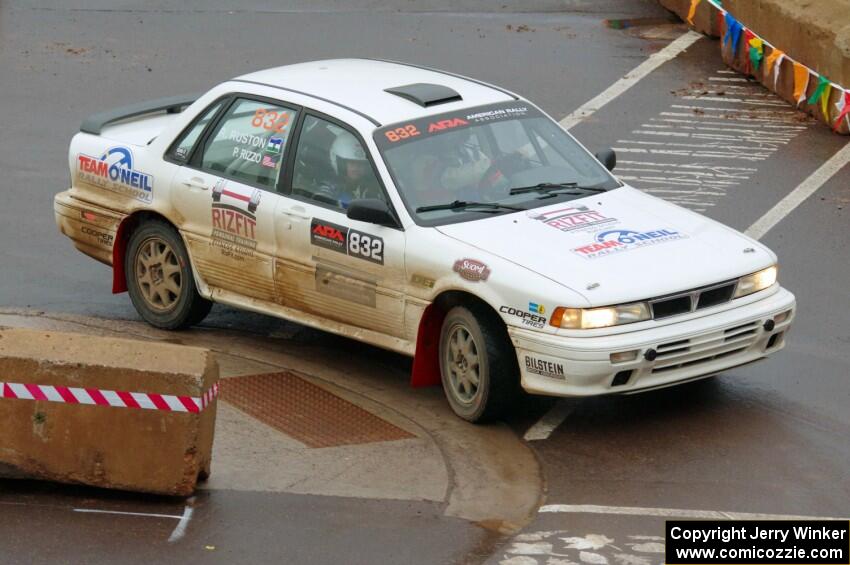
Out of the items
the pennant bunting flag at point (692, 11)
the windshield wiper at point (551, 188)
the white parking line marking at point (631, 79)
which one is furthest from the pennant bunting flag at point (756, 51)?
the windshield wiper at point (551, 188)

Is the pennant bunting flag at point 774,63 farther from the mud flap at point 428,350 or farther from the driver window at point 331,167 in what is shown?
the mud flap at point 428,350

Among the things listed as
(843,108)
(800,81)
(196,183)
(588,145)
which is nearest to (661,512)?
(196,183)

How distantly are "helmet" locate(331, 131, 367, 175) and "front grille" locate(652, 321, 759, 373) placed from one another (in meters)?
2.31

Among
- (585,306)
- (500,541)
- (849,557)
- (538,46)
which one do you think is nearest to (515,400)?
(585,306)

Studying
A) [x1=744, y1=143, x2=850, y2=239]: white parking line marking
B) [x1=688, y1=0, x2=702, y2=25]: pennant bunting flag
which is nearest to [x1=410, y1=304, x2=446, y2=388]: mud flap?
[x1=744, y1=143, x2=850, y2=239]: white parking line marking

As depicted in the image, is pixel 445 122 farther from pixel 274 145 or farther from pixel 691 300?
pixel 691 300

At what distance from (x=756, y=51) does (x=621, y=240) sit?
8.59 m

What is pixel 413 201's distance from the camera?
31.2 feet

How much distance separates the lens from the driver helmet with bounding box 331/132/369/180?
980 centimetres

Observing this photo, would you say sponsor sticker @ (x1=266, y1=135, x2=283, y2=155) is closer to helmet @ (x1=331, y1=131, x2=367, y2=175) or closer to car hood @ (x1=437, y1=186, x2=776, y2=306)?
helmet @ (x1=331, y1=131, x2=367, y2=175)

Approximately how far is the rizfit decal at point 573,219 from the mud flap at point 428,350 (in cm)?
81

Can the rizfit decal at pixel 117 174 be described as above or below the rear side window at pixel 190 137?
below

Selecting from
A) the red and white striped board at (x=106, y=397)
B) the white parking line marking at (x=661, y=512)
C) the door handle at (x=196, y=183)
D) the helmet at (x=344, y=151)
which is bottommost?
the white parking line marking at (x=661, y=512)

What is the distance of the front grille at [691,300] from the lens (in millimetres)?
8695
